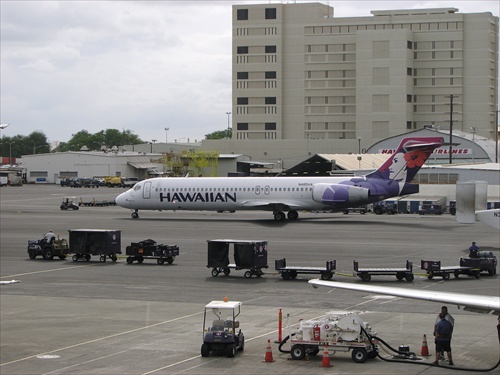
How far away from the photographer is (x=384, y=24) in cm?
18988

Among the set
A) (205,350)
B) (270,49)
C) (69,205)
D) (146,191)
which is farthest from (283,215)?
(270,49)

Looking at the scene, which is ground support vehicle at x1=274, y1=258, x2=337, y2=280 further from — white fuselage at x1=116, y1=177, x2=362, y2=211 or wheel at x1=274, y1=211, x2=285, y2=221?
wheel at x1=274, y1=211, x2=285, y2=221

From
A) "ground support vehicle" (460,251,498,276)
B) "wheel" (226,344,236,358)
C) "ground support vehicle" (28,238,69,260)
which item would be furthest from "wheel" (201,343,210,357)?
"ground support vehicle" (28,238,69,260)

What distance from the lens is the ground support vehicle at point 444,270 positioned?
140 ft

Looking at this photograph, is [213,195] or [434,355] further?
[213,195]

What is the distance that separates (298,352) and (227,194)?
180 ft

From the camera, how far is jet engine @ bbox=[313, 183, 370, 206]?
2977 inches

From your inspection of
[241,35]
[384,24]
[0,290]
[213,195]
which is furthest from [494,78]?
[0,290]

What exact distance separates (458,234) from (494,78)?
135776mm

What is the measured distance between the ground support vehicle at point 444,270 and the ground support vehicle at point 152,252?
50.7 ft

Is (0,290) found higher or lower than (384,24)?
lower

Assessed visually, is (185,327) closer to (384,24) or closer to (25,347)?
(25,347)

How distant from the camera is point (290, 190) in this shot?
78.9m

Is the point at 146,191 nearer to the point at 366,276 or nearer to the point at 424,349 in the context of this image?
the point at 366,276
